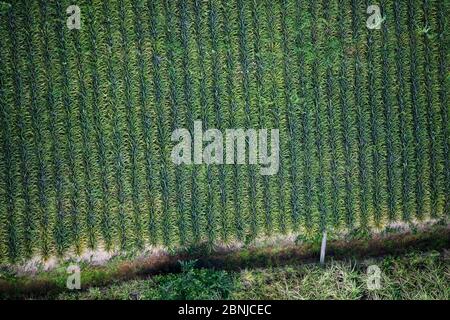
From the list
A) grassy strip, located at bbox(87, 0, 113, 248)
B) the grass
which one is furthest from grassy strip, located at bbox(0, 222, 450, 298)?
grassy strip, located at bbox(87, 0, 113, 248)

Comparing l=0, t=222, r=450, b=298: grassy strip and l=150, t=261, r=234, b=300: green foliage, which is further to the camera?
l=0, t=222, r=450, b=298: grassy strip

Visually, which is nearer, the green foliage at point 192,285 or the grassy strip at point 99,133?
the green foliage at point 192,285

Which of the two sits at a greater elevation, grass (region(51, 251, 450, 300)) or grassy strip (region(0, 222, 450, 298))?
grassy strip (region(0, 222, 450, 298))

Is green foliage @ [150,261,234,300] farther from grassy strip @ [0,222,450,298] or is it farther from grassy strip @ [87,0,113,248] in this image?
grassy strip @ [87,0,113,248]

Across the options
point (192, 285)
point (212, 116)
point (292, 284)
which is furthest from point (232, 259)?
point (212, 116)

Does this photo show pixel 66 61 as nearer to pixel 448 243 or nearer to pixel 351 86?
pixel 351 86

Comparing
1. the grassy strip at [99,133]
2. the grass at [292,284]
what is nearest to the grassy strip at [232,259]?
the grass at [292,284]

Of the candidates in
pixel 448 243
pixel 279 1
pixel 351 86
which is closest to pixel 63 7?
pixel 279 1

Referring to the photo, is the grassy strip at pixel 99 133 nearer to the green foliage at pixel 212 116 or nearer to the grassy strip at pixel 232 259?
the green foliage at pixel 212 116

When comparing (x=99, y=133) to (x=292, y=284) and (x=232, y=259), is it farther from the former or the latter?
(x=292, y=284)
